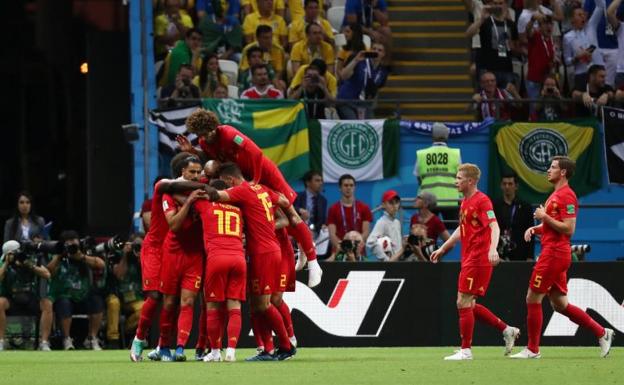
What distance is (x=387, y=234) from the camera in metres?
22.4

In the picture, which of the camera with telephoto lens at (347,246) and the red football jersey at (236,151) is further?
the camera with telephoto lens at (347,246)

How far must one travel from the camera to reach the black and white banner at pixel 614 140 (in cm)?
2528

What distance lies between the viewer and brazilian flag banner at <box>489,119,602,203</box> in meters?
25.2

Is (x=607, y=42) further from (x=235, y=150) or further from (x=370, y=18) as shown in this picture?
(x=235, y=150)

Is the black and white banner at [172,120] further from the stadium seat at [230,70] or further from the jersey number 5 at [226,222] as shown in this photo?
the jersey number 5 at [226,222]

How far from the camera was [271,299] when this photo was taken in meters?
16.3

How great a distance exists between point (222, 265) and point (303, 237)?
1.51m

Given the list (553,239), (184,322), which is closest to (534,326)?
(553,239)

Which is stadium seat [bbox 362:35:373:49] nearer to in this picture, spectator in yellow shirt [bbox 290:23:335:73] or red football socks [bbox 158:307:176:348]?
spectator in yellow shirt [bbox 290:23:335:73]

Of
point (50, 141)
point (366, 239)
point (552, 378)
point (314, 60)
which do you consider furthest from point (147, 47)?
point (552, 378)

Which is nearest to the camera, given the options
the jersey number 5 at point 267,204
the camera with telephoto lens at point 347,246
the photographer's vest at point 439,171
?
the jersey number 5 at point 267,204

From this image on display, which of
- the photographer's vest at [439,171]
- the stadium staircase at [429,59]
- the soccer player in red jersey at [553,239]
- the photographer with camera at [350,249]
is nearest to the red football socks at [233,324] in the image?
the soccer player in red jersey at [553,239]

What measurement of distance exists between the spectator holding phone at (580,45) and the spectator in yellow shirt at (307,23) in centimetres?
393

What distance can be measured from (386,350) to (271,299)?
3694 millimetres
